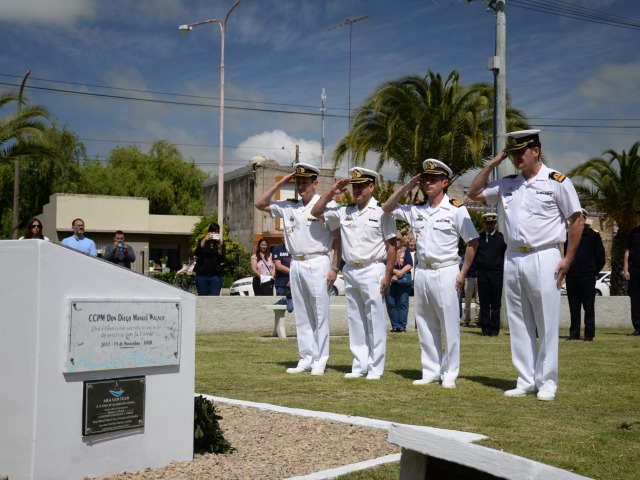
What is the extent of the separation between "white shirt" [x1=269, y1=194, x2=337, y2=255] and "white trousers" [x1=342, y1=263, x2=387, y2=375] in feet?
1.43

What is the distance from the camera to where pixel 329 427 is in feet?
20.3

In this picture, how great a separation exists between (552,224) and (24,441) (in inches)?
205

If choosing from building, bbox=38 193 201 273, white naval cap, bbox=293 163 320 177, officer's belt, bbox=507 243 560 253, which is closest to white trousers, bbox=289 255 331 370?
white naval cap, bbox=293 163 320 177

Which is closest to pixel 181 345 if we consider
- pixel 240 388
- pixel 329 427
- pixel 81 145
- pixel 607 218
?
pixel 329 427

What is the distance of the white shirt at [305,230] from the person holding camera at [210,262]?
6.70 m

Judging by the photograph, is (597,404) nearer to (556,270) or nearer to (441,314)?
(556,270)

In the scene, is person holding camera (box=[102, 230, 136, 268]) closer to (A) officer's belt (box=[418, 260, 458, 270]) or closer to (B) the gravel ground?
(A) officer's belt (box=[418, 260, 458, 270])

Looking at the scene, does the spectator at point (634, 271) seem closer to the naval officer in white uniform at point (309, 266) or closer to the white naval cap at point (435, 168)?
the naval officer in white uniform at point (309, 266)

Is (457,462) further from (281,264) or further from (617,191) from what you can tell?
(617,191)

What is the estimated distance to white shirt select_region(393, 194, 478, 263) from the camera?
29.2ft

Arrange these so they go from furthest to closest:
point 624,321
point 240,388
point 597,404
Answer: point 624,321 < point 240,388 < point 597,404

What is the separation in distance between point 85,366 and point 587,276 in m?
12.5

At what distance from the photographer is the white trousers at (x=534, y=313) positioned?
26.3 feet

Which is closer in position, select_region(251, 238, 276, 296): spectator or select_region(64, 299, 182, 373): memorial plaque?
select_region(64, 299, 182, 373): memorial plaque
